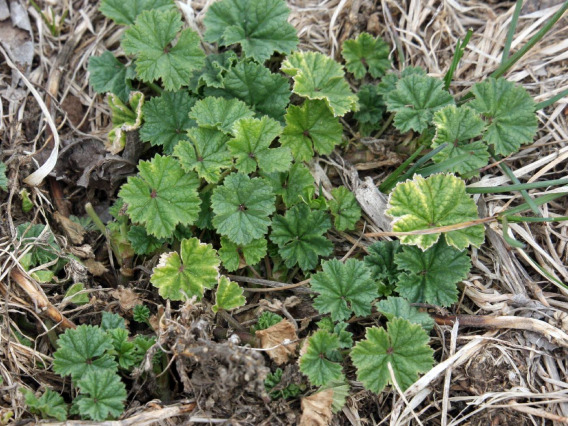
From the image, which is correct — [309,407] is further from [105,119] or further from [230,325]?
[105,119]

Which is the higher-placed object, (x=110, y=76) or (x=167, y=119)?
(x=110, y=76)

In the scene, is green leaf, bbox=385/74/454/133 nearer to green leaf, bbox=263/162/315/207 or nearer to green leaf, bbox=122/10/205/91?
green leaf, bbox=263/162/315/207

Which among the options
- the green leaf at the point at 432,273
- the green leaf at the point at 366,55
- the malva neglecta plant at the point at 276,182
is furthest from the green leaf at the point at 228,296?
the green leaf at the point at 366,55

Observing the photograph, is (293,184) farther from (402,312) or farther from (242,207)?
A: (402,312)

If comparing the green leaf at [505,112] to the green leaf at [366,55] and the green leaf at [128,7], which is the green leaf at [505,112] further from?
the green leaf at [128,7]

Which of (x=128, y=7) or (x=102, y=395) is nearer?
(x=102, y=395)

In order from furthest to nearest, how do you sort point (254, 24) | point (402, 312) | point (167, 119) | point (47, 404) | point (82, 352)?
point (254, 24)
point (167, 119)
point (402, 312)
point (82, 352)
point (47, 404)

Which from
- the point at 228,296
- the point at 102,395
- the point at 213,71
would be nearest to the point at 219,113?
the point at 213,71
